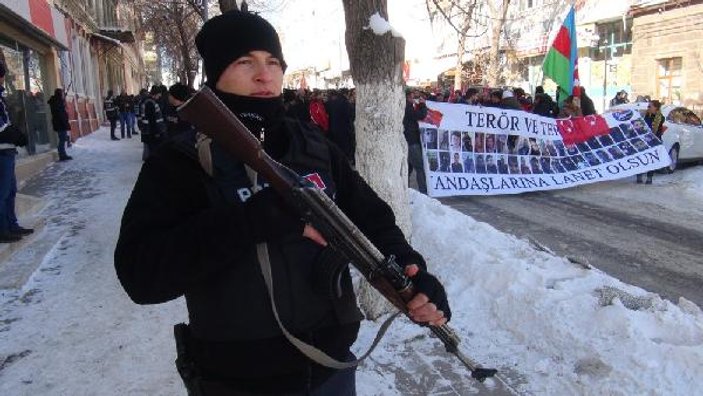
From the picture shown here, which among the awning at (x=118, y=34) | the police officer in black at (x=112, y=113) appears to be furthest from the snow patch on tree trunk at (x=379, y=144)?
the awning at (x=118, y=34)

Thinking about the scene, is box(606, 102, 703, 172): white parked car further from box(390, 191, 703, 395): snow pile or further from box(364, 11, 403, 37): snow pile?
box(364, 11, 403, 37): snow pile

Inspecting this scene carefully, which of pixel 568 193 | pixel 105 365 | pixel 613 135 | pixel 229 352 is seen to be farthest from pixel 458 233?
pixel 613 135

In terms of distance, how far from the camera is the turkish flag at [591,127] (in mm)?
10930

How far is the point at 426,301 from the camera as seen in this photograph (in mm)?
1587

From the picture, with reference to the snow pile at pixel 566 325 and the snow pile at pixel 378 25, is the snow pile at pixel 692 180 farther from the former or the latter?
the snow pile at pixel 378 25

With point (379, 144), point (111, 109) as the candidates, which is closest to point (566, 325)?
point (379, 144)

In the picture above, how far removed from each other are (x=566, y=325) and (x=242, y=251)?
290 centimetres

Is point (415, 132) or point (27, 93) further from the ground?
point (27, 93)

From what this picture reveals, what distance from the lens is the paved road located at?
5871 millimetres

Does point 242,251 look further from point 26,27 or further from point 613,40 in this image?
point 613,40

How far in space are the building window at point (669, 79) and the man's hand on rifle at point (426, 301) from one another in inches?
961

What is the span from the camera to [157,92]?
11.8 meters

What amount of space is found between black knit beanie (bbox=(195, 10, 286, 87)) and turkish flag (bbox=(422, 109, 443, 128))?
8448 mm

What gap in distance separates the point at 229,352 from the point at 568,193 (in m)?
9.71
